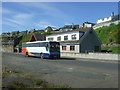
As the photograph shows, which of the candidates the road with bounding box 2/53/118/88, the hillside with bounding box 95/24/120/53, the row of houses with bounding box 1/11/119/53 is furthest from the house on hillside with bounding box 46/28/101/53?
the road with bounding box 2/53/118/88

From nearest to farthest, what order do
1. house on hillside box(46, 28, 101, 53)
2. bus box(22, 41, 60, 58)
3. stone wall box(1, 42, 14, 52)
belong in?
bus box(22, 41, 60, 58) → house on hillside box(46, 28, 101, 53) → stone wall box(1, 42, 14, 52)

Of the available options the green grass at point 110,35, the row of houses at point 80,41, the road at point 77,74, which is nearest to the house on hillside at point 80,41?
the row of houses at point 80,41

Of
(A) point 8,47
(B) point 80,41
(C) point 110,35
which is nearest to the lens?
(B) point 80,41

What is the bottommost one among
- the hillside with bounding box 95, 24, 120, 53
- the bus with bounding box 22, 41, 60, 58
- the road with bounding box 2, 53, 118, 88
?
the road with bounding box 2, 53, 118, 88

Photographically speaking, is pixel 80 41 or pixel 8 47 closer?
pixel 80 41

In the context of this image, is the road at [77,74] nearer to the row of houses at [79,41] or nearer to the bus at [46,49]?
the bus at [46,49]

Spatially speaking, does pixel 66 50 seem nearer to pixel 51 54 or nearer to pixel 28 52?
pixel 28 52

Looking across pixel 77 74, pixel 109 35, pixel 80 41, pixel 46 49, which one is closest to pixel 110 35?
pixel 109 35

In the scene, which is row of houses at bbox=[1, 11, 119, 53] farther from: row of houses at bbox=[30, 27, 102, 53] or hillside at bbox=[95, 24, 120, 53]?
hillside at bbox=[95, 24, 120, 53]

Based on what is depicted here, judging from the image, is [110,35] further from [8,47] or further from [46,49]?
[8,47]

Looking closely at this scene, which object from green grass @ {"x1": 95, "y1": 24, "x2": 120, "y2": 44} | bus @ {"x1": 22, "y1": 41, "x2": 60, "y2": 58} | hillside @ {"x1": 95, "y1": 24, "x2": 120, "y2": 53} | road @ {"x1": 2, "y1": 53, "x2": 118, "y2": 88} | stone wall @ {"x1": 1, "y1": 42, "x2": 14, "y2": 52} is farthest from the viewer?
stone wall @ {"x1": 1, "y1": 42, "x2": 14, "y2": 52}

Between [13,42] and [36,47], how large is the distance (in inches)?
2071

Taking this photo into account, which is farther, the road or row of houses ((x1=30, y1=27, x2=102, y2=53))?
row of houses ((x1=30, y1=27, x2=102, y2=53))

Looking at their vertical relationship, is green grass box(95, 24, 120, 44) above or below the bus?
above
